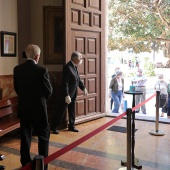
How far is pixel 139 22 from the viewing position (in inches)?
508

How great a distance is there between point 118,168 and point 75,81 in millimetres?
1988

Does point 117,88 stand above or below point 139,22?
below

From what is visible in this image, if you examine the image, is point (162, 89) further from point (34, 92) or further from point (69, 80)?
point (34, 92)

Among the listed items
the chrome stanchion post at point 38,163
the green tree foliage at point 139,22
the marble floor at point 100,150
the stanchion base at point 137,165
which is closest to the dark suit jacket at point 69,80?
the marble floor at point 100,150

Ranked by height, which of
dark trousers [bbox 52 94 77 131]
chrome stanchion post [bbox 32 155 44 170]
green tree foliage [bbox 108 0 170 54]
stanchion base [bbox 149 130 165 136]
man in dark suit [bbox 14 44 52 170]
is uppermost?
green tree foliage [bbox 108 0 170 54]

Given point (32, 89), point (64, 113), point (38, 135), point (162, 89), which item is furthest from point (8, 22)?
point (162, 89)

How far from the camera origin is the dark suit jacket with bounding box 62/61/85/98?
5.07 m

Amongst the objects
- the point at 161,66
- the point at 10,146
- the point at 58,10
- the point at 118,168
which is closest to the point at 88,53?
the point at 58,10

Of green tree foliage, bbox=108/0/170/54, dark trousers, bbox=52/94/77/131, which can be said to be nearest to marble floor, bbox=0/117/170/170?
dark trousers, bbox=52/94/77/131

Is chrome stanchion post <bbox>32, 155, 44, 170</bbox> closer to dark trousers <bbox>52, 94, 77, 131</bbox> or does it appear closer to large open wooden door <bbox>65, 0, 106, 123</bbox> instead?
dark trousers <bbox>52, 94, 77, 131</bbox>

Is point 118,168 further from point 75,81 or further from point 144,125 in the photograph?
point 144,125

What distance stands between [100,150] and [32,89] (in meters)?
1.74

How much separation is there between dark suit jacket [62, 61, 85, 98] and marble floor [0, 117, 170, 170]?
2.69 feet

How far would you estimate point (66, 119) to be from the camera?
5715 millimetres
